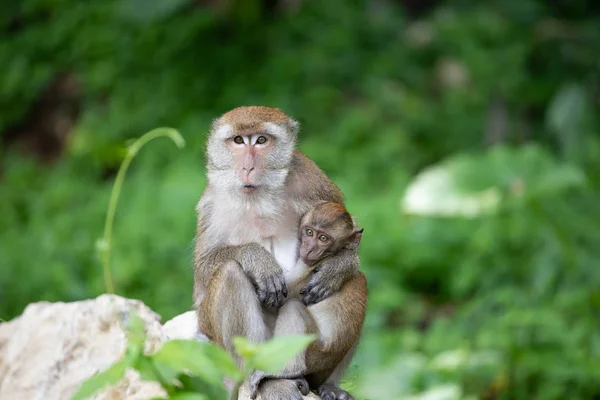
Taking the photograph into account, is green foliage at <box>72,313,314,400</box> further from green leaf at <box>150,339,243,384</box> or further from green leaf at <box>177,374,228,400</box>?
green leaf at <box>177,374,228,400</box>

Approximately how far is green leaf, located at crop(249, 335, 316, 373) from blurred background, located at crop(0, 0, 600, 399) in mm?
3095

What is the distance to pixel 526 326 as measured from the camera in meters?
7.32

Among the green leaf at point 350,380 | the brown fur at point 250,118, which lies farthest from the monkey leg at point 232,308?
the green leaf at point 350,380

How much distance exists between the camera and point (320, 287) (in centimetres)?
420

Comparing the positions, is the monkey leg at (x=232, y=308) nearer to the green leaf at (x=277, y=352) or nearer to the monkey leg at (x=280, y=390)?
the monkey leg at (x=280, y=390)

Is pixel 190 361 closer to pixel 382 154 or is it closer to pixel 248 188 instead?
pixel 248 188

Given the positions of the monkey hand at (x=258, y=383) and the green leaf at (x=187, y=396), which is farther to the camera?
the monkey hand at (x=258, y=383)

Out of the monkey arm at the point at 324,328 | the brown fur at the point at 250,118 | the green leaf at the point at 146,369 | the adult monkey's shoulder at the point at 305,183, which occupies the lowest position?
the green leaf at the point at 146,369

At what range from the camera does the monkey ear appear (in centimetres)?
430

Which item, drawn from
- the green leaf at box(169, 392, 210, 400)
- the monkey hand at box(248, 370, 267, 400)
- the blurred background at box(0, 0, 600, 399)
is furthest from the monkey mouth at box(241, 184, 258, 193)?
the blurred background at box(0, 0, 600, 399)

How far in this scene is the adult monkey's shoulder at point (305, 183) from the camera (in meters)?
4.33

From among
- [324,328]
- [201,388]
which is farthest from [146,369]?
[324,328]

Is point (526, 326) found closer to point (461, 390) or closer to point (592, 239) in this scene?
point (461, 390)

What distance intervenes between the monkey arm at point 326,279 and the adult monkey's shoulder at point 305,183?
0.30 meters
